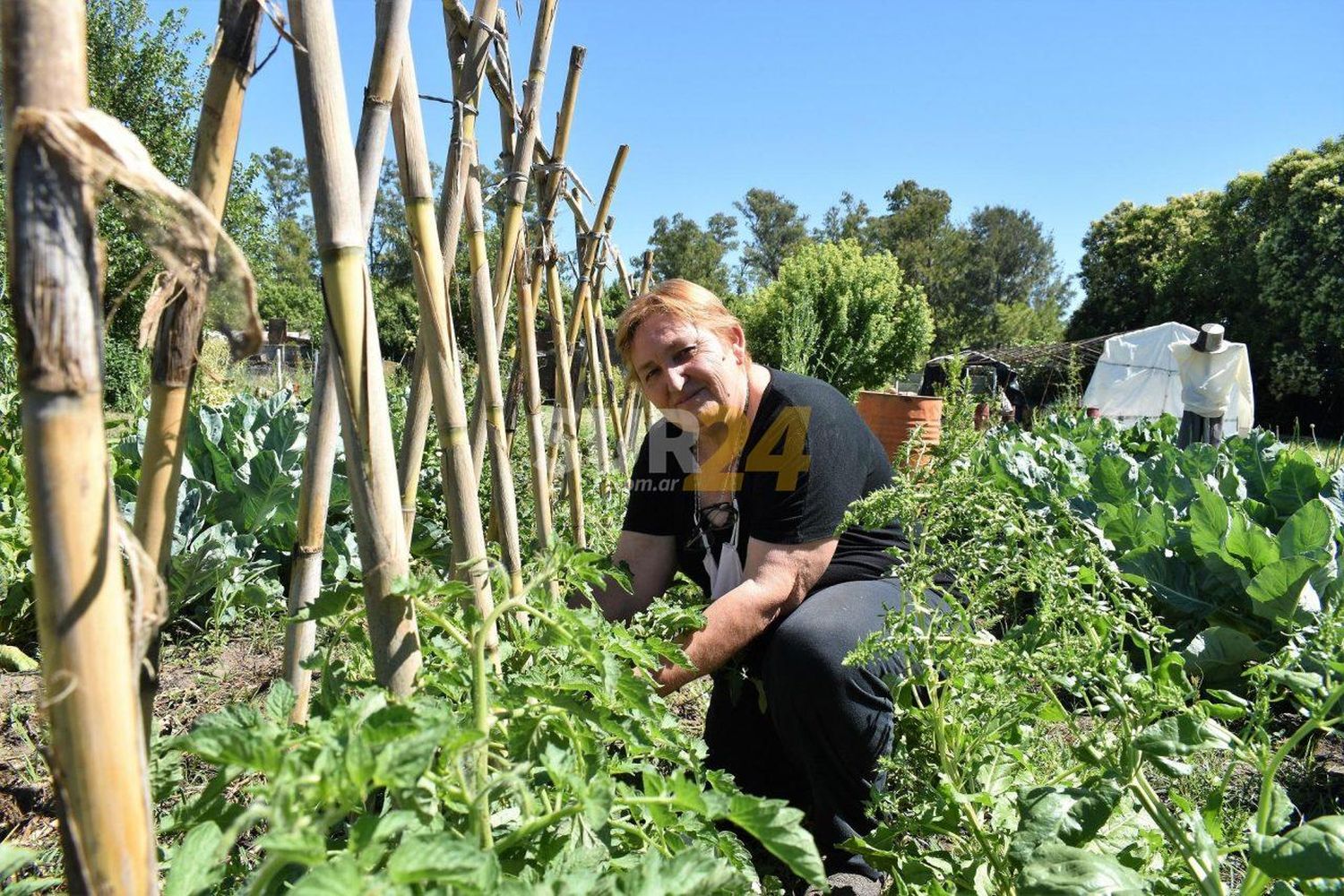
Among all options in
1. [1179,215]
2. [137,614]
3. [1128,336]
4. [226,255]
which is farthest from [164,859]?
[1179,215]

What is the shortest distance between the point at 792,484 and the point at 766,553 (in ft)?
0.58

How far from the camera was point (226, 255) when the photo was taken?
2.28 feet

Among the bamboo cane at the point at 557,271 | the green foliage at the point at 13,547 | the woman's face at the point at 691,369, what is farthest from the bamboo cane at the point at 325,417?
the green foliage at the point at 13,547

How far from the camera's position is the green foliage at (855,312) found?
64.6 ft

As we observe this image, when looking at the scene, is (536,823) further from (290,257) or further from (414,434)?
(290,257)

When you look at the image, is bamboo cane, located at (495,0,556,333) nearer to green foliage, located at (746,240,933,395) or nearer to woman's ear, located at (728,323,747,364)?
woman's ear, located at (728,323,747,364)

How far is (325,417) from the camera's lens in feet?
4.13

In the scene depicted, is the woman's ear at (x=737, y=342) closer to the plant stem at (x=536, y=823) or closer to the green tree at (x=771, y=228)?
the plant stem at (x=536, y=823)

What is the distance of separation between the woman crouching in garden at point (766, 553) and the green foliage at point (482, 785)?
0.69 m

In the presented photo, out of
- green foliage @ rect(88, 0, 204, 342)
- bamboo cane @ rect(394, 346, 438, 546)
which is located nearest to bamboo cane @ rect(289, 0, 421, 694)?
bamboo cane @ rect(394, 346, 438, 546)

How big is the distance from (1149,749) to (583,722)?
2.25 feet

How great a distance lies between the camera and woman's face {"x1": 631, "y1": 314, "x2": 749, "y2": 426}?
7.30ft

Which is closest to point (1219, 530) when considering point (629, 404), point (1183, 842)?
point (1183, 842)

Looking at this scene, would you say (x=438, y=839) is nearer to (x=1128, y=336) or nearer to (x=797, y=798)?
(x=797, y=798)
